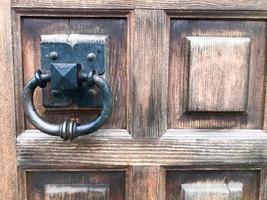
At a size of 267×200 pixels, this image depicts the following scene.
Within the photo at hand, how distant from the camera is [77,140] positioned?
26.4 inches

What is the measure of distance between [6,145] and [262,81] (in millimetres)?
432

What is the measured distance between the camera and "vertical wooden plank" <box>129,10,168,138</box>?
646mm

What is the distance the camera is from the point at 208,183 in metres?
0.70

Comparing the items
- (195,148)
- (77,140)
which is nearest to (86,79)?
(77,140)

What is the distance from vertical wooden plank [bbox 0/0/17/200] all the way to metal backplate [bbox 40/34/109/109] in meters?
0.05

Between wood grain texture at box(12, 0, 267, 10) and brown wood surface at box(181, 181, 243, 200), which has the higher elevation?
wood grain texture at box(12, 0, 267, 10)

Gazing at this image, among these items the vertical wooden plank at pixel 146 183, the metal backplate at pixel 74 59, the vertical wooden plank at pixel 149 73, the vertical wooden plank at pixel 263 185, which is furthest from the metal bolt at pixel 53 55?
the vertical wooden plank at pixel 263 185

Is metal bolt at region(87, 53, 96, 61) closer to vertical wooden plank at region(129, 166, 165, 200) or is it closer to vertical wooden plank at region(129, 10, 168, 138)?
vertical wooden plank at region(129, 10, 168, 138)

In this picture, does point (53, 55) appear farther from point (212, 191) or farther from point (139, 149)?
point (212, 191)

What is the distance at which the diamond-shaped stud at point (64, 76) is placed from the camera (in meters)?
0.60

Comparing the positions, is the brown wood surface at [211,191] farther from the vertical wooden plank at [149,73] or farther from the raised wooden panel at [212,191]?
the vertical wooden plank at [149,73]

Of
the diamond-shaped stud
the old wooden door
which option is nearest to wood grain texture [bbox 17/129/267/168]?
the old wooden door

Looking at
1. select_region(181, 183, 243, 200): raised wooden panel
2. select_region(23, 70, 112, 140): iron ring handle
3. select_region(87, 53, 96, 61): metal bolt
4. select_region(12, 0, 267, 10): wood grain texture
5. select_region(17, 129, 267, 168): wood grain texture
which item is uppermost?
select_region(12, 0, 267, 10): wood grain texture

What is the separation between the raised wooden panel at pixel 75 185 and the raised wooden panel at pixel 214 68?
148 mm
